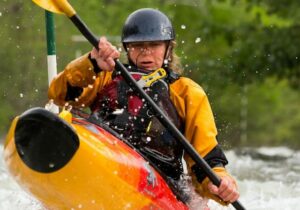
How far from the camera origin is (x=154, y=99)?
4660mm

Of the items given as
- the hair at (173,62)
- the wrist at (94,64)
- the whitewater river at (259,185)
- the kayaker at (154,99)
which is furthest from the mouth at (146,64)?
the whitewater river at (259,185)

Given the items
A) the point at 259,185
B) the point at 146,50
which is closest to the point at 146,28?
the point at 146,50

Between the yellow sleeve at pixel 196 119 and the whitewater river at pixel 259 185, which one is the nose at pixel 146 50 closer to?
the yellow sleeve at pixel 196 119

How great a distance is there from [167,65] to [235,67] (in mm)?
9659

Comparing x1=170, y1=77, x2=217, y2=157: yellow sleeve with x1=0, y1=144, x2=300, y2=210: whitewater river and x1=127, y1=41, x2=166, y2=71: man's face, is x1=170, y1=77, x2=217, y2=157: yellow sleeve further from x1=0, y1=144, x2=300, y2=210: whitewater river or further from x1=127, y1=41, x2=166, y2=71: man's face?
x1=0, y1=144, x2=300, y2=210: whitewater river

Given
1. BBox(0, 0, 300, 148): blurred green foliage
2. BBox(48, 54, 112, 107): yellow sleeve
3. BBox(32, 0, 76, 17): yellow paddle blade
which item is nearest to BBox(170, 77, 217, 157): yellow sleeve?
BBox(48, 54, 112, 107): yellow sleeve

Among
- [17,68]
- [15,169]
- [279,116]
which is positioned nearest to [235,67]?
[17,68]

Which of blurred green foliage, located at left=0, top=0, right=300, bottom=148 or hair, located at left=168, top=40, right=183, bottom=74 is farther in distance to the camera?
blurred green foliage, located at left=0, top=0, right=300, bottom=148

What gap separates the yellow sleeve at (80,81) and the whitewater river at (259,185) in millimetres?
602

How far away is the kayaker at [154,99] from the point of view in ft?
15.0

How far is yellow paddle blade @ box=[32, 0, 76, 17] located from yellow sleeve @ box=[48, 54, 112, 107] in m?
0.29

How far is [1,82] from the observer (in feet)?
52.1

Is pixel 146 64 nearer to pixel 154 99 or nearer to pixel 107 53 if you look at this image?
pixel 154 99

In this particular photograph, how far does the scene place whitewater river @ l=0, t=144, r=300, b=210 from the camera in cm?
618
